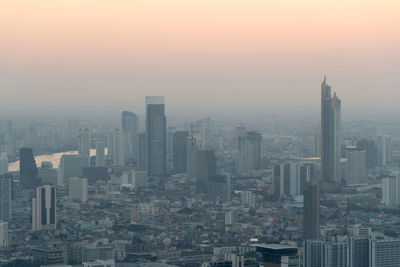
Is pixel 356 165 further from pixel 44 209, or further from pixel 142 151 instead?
pixel 44 209

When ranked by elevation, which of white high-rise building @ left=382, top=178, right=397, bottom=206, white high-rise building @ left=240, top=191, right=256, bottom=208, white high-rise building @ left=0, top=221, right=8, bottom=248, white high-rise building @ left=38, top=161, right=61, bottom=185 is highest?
white high-rise building @ left=38, top=161, right=61, bottom=185

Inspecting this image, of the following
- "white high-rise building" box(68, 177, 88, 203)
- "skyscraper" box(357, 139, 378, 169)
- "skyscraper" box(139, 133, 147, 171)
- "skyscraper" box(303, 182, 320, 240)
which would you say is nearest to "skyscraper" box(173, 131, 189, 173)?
"skyscraper" box(139, 133, 147, 171)

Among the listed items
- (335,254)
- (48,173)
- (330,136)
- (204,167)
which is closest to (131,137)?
(204,167)

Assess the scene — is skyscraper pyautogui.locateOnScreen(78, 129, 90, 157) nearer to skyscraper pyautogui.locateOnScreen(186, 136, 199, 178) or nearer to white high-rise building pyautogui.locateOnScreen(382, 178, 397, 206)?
skyscraper pyautogui.locateOnScreen(186, 136, 199, 178)

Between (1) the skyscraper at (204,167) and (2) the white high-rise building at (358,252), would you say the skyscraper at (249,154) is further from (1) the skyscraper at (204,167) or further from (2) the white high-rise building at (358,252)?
(2) the white high-rise building at (358,252)

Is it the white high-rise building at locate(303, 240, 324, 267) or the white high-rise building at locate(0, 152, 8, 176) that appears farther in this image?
the white high-rise building at locate(0, 152, 8, 176)

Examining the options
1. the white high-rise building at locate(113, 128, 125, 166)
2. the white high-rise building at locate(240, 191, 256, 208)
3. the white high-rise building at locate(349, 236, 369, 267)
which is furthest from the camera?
the white high-rise building at locate(113, 128, 125, 166)

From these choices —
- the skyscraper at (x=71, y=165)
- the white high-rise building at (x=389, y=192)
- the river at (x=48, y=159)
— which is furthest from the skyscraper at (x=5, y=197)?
the white high-rise building at (x=389, y=192)

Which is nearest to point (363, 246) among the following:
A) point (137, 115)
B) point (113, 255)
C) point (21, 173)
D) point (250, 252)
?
point (250, 252)
